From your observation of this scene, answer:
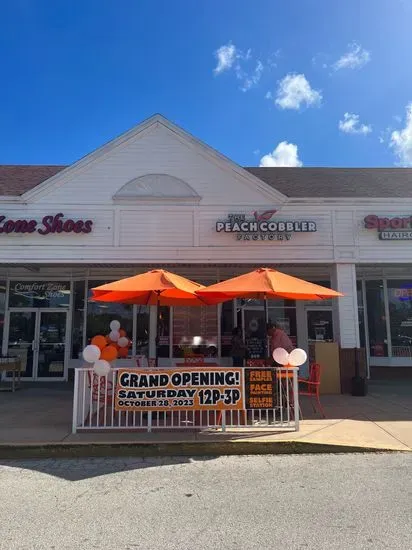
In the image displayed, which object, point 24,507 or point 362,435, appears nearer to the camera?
point 24,507

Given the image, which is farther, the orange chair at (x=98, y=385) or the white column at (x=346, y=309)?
Result: the white column at (x=346, y=309)

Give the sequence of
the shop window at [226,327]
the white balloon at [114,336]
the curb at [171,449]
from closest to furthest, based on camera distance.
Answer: the curb at [171,449], the white balloon at [114,336], the shop window at [226,327]

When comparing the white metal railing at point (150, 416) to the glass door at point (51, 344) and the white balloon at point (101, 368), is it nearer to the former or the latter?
the white balloon at point (101, 368)

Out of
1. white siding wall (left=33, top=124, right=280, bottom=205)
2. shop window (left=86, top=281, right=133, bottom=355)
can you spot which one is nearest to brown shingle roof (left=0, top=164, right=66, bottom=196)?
white siding wall (left=33, top=124, right=280, bottom=205)

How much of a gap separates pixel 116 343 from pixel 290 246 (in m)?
5.26

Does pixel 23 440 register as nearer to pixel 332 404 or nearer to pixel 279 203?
pixel 332 404

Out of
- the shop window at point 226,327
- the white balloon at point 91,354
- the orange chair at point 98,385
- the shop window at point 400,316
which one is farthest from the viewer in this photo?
the shop window at point 400,316

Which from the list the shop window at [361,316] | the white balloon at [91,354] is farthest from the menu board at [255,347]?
the white balloon at [91,354]

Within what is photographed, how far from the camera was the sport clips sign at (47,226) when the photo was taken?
11594 millimetres

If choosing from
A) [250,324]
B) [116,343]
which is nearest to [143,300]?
[116,343]

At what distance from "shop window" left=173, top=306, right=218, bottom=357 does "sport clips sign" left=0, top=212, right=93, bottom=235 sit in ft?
12.5

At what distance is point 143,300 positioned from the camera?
9.27 meters

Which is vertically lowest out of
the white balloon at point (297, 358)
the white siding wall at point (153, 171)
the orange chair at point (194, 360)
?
the orange chair at point (194, 360)

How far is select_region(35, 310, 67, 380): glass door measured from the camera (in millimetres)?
13820
